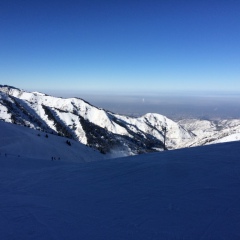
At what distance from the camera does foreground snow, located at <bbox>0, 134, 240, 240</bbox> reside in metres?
5.39

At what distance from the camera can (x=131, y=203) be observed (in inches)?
283

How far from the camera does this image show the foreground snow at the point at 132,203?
539cm

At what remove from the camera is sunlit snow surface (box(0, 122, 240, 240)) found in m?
5.39

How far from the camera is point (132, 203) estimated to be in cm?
719

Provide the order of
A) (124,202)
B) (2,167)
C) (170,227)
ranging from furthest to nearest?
(2,167)
(124,202)
(170,227)

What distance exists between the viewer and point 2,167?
15.8 m

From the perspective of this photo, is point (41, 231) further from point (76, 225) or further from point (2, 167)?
point (2, 167)

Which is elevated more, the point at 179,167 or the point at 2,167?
the point at 179,167

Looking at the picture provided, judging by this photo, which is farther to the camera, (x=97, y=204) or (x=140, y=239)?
(x=97, y=204)

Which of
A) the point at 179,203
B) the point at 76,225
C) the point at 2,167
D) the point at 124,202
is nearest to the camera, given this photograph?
the point at 76,225

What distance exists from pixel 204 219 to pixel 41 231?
3.81 meters

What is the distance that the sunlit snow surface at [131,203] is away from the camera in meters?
5.39

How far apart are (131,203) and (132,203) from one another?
1.2 inches

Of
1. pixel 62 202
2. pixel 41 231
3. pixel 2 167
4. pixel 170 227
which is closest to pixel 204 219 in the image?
pixel 170 227
